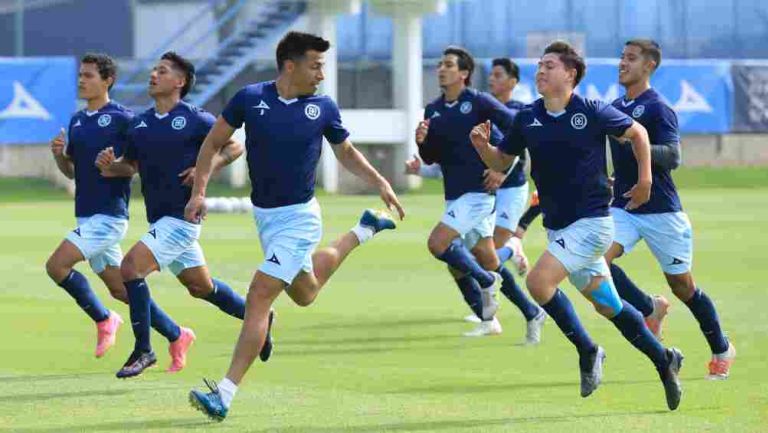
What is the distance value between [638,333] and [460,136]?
15.0ft

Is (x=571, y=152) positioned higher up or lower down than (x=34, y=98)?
higher up

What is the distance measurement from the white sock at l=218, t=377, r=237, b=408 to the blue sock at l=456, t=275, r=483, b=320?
17.1 feet

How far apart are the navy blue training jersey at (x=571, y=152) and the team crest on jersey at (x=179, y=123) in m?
2.41

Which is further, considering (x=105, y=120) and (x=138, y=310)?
(x=105, y=120)

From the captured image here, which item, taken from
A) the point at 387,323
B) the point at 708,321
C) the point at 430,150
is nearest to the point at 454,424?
the point at 708,321

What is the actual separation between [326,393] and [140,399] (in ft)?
3.86

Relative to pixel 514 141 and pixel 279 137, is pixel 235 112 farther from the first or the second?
pixel 514 141

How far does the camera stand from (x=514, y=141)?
37.6 ft

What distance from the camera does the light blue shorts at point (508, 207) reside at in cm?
1730

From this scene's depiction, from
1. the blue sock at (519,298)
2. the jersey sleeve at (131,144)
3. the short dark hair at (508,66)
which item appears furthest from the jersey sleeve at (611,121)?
the short dark hair at (508,66)

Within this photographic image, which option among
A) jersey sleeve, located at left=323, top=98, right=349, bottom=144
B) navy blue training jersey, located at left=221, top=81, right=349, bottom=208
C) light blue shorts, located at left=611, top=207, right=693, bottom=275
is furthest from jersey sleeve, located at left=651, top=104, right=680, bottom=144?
navy blue training jersey, located at left=221, top=81, right=349, bottom=208

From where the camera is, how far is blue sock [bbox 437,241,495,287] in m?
15.3

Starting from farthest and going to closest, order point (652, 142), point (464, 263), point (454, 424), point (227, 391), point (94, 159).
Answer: point (464, 263), point (94, 159), point (652, 142), point (454, 424), point (227, 391)

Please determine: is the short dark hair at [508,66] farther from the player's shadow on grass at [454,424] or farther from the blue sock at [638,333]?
the player's shadow on grass at [454,424]
